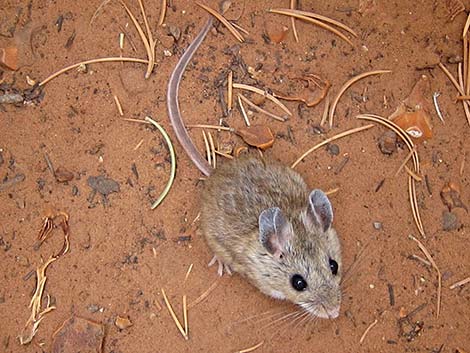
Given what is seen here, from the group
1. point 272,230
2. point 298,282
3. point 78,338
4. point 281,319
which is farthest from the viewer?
point 281,319

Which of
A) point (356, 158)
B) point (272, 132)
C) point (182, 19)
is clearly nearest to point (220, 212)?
point (272, 132)

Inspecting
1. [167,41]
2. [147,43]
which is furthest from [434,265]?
[147,43]

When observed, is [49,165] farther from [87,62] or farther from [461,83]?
[461,83]

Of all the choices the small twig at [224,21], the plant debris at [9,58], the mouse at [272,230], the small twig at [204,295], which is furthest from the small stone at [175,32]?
the small twig at [204,295]

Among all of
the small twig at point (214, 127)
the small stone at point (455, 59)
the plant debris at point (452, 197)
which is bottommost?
the small twig at point (214, 127)

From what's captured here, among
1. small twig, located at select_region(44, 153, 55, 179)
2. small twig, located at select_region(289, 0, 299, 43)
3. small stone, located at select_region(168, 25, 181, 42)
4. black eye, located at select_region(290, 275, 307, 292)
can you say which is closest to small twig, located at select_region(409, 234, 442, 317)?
black eye, located at select_region(290, 275, 307, 292)

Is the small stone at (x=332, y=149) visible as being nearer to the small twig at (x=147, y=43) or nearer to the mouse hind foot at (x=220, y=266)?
the mouse hind foot at (x=220, y=266)

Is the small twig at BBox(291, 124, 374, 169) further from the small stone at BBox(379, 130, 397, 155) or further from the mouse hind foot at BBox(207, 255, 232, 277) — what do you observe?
the mouse hind foot at BBox(207, 255, 232, 277)
